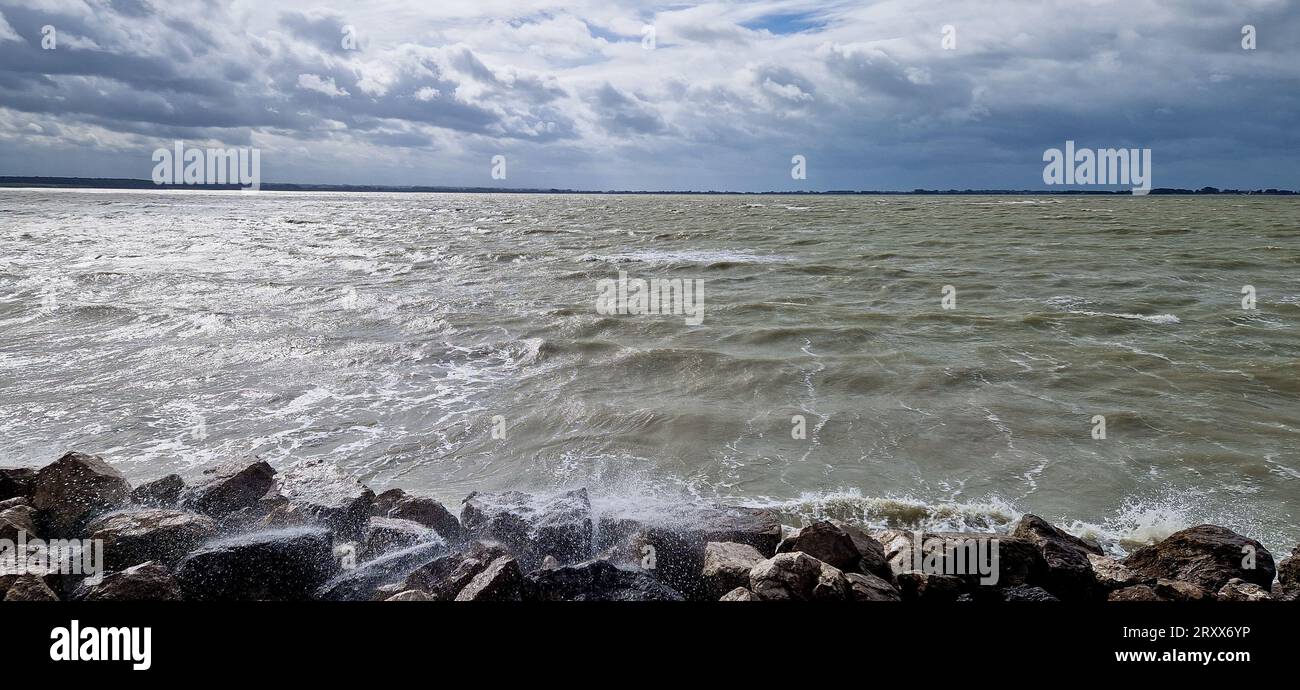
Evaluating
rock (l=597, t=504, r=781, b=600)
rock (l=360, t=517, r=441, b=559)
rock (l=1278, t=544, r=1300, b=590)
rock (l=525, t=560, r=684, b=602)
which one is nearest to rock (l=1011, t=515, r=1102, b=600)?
rock (l=1278, t=544, r=1300, b=590)

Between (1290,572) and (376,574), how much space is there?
722cm

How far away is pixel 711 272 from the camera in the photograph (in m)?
27.1

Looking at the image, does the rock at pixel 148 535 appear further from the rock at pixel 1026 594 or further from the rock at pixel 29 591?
the rock at pixel 1026 594

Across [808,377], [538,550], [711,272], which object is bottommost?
[538,550]

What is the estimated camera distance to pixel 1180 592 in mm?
5402

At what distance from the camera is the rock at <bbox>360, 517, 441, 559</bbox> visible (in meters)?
6.36

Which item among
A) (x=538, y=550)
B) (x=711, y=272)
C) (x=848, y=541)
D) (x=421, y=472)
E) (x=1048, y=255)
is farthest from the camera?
(x=1048, y=255)

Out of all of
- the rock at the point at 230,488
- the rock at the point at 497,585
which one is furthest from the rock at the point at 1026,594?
the rock at the point at 230,488

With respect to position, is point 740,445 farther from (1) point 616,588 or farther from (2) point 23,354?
(2) point 23,354

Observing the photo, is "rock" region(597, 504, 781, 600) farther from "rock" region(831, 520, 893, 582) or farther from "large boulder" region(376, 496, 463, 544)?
"large boulder" region(376, 496, 463, 544)

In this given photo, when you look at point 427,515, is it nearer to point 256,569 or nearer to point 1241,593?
point 256,569

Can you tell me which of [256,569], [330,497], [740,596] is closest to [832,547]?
[740,596]

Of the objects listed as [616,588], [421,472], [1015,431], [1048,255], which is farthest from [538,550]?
[1048,255]
